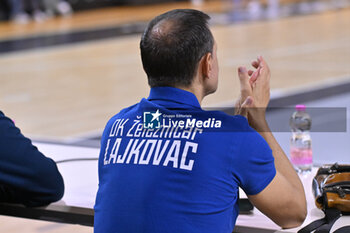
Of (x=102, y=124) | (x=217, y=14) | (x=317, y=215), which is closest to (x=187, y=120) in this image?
(x=317, y=215)

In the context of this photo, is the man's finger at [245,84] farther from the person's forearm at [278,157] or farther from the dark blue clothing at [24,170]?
the dark blue clothing at [24,170]

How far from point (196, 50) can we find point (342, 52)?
9.01 meters

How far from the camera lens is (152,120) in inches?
76.5

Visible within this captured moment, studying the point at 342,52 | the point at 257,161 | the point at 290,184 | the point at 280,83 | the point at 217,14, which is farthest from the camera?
the point at 217,14

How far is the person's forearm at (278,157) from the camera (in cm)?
206

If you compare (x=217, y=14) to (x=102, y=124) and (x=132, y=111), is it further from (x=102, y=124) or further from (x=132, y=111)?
(x=132, y=111)

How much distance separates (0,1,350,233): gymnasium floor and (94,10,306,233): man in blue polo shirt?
549 millimetres

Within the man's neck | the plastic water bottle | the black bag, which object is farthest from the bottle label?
the man's neck

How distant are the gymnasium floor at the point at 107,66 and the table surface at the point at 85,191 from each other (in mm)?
145

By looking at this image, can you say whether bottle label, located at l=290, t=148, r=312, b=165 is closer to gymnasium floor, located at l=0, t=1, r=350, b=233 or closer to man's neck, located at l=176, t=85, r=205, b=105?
gymnasium floor, located at l=0, t=1, r=350, b=233

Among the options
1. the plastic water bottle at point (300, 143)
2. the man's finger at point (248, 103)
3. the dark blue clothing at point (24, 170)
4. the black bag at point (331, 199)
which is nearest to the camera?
the man's finger at point (248, 103)

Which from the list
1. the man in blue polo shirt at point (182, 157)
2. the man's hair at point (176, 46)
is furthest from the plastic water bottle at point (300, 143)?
the man's hair at point (176, 46)

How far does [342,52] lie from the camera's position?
414 inches

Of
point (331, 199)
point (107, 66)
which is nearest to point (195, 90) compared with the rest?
point (331, 199)
